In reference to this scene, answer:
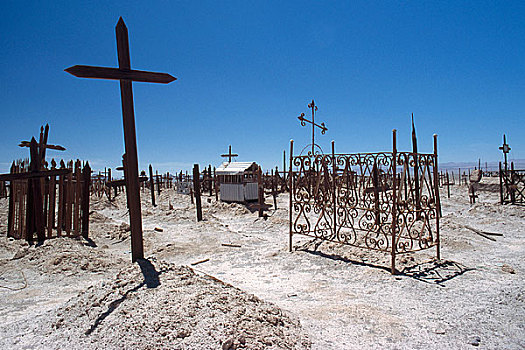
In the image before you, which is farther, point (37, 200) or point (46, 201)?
point (46, 201)

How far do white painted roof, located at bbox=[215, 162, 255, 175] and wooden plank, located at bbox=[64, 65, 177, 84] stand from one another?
15.0 meters

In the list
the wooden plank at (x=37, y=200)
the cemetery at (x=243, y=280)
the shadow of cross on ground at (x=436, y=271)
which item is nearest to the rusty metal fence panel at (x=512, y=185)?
the cemetery at (x=243, y=280)

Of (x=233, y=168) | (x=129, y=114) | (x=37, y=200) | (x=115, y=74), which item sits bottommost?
(x=37, y=200)

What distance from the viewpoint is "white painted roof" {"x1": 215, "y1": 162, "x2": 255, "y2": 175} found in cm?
2012

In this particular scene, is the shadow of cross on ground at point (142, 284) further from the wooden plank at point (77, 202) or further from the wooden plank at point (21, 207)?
the wooden plank at point (21, 207)

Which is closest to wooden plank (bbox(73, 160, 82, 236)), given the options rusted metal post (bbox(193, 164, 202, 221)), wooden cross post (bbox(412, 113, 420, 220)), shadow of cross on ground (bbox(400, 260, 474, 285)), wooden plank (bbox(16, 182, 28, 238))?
wooden plank (bbox(16, 182, 28, 238))

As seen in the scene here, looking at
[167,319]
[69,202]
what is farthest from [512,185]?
[69,202]

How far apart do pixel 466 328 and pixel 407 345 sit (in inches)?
38.8

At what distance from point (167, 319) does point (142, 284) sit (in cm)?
93

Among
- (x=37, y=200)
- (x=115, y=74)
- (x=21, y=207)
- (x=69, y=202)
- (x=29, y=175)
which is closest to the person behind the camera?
(x=115, y=74)

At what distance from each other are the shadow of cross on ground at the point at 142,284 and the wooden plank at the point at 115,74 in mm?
2737

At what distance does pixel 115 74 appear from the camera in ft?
15.4

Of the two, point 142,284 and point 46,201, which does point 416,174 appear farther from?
point 46,201

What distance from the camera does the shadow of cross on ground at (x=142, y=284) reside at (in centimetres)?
337
